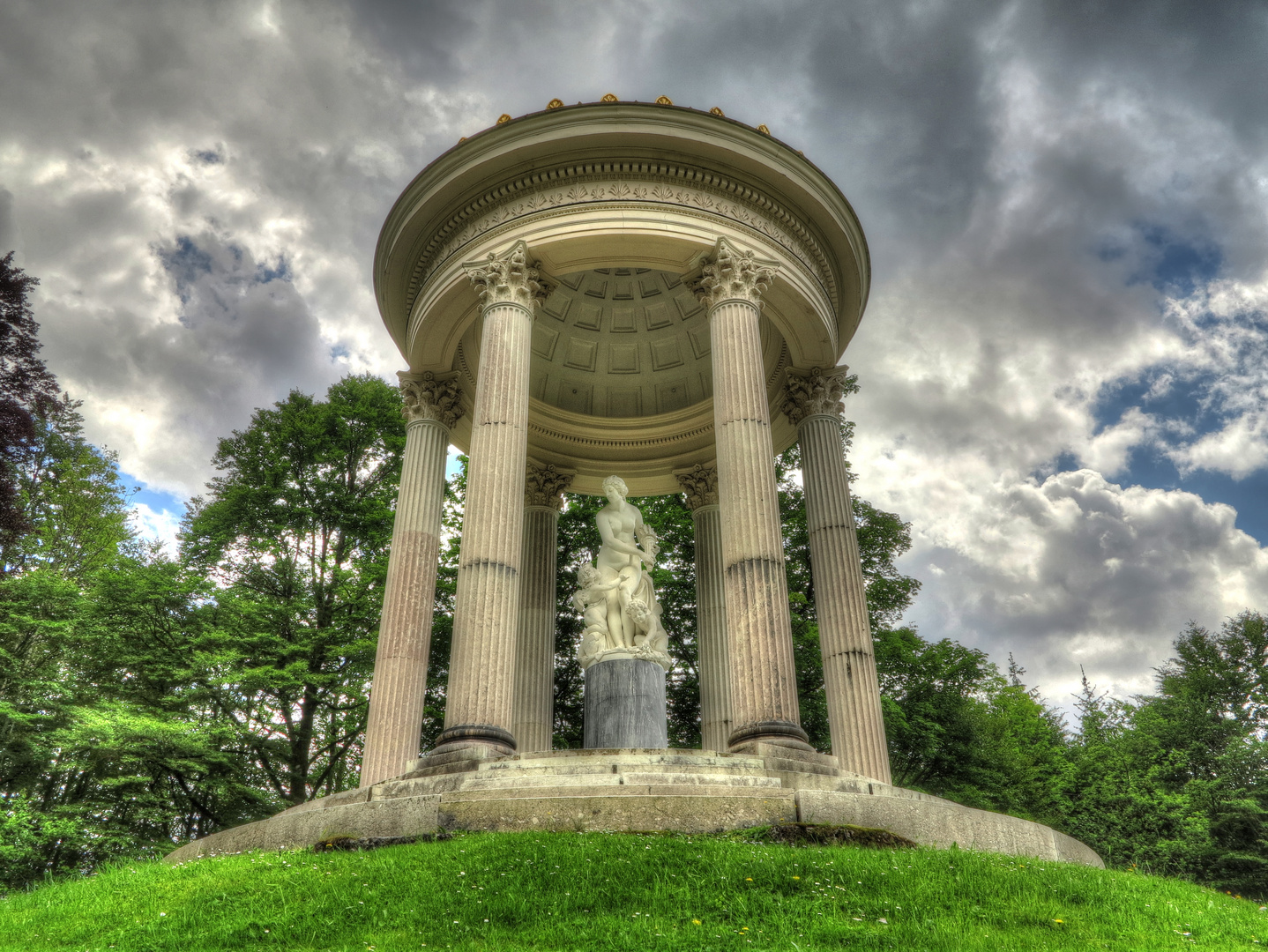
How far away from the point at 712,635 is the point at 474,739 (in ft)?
40.1

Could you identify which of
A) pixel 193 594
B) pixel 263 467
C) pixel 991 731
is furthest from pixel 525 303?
pixel 991 731

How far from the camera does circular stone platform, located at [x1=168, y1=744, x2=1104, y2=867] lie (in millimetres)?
11477

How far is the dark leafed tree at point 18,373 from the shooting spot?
76.9 ft

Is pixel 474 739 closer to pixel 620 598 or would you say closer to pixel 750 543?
pixel 620 598

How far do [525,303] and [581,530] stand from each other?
17.0 metres

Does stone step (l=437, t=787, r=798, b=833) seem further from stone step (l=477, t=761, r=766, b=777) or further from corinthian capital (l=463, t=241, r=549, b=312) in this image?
corinthian capital (l=463, t=241, r=549, b=312)

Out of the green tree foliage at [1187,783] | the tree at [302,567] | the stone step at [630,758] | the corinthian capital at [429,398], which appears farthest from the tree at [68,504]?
the green tree foliage at [1187,783]

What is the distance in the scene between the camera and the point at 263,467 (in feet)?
114

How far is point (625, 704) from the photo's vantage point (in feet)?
61.5

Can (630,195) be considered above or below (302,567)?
above

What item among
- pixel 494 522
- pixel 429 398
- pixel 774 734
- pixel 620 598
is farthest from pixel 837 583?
pixel 429 398

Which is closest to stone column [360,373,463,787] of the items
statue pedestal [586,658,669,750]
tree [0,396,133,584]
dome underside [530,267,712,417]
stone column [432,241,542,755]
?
stone column [432,241,542,755]

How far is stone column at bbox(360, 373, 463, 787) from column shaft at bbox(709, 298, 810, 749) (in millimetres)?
7948

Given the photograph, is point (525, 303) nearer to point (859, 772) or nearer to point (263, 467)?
point (859, 772)
